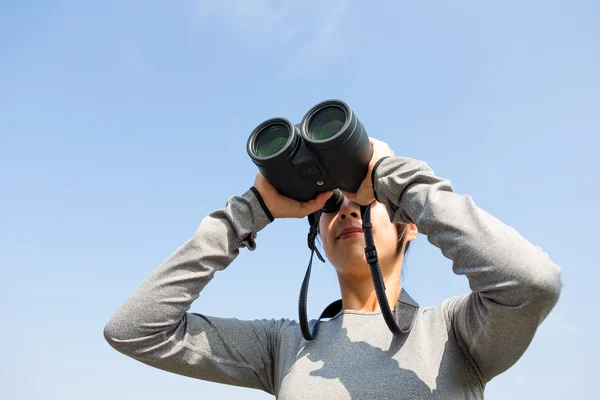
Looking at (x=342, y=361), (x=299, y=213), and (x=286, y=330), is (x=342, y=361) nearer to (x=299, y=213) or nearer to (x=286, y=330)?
(x=286, y=330)

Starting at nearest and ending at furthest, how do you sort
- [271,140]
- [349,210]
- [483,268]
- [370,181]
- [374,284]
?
[483,268] → [374,284] → [370,181] → [271,140] → [349,210]

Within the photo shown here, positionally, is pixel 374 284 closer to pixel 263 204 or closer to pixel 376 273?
pixel 376 273

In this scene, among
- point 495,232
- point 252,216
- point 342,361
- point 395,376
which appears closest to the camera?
point 495,232

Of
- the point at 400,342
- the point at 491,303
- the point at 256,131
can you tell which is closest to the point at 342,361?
the point at 400,342

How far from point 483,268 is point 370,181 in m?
0.49

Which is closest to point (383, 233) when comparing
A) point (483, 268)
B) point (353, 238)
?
point (353, 238)

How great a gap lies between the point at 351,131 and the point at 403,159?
162mm

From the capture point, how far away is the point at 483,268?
1.19m

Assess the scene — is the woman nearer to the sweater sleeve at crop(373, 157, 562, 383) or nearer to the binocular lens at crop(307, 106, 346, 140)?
the sweater sleeve at crop(373, 157, 562, 383)

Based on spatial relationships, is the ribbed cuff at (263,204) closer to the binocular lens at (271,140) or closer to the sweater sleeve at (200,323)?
the sweater sleeve at (200,323)

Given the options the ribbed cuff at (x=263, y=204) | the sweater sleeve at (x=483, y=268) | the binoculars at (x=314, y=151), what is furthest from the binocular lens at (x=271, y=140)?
the sweater sleeve at (x=483, y=268)

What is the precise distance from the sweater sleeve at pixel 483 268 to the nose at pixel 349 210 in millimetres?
335

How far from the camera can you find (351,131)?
4.94ft

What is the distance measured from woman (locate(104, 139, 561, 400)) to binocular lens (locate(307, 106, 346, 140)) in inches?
5.2
